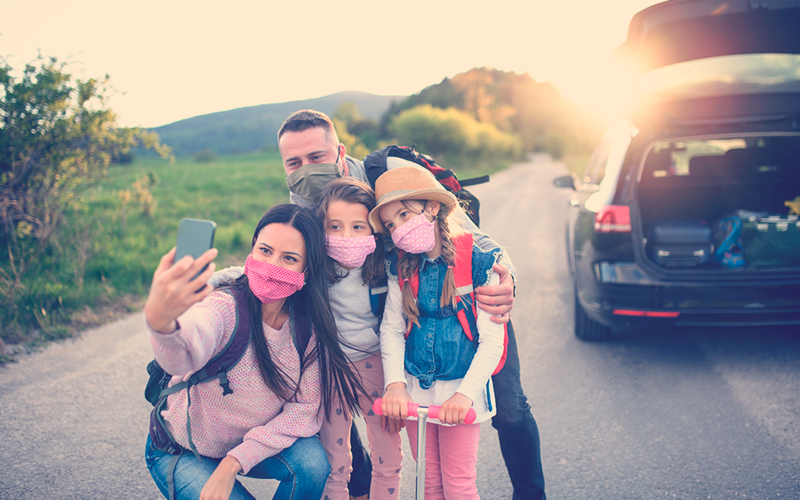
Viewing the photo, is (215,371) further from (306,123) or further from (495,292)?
(306,123)

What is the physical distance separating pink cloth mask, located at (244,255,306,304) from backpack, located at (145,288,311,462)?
0.30 feet

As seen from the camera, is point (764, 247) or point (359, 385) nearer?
point (359, 385)

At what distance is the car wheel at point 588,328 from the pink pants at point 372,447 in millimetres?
2464

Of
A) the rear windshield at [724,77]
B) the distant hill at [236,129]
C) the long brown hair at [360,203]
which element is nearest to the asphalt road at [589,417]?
the long brown hair at [360,203]

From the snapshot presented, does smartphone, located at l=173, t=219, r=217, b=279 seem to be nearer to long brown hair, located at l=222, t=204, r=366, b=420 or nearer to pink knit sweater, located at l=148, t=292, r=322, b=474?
pink knit sweater, located at l=148, t=292, r=322, b=474

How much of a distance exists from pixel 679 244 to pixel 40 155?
6141 millimetres

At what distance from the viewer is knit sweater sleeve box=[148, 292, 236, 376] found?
1314 mm

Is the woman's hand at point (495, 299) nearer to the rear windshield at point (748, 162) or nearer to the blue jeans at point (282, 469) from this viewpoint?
the blue jeans at point (282, 469)

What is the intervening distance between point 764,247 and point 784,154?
1.79 meters

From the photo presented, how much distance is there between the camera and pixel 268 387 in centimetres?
171

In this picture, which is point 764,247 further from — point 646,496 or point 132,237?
point 132,237

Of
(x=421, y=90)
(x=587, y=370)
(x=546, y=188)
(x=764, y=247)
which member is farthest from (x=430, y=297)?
(x=421, y=90)

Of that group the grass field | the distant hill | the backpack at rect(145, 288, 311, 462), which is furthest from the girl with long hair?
the distant hill

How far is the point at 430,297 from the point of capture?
185cm
